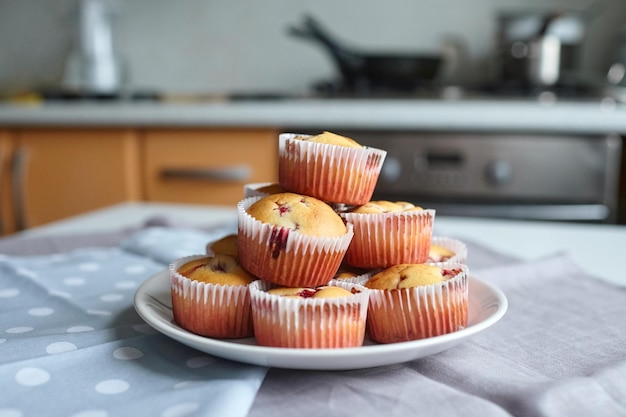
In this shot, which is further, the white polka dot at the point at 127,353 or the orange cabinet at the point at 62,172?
the orange cabinet at the point at 62,172

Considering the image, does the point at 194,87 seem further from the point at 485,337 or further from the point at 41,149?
the point at 485,337

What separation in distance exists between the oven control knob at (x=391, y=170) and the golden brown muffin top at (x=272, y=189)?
1156 mm

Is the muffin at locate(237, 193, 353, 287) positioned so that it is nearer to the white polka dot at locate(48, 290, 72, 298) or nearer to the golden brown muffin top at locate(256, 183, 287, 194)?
the golden brown muffin top at locate(256, 183, 287, 194)

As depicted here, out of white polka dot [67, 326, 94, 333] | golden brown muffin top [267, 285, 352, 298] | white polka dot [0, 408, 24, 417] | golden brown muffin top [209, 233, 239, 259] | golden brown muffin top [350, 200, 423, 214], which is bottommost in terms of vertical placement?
white polka dot [67, 326, 94, 333]

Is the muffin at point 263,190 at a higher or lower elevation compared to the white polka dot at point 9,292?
higher

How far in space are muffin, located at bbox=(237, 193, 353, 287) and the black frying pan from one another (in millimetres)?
1475

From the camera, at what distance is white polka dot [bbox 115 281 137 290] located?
0.76m

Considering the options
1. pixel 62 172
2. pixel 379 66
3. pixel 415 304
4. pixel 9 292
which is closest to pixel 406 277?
pixel 415 304

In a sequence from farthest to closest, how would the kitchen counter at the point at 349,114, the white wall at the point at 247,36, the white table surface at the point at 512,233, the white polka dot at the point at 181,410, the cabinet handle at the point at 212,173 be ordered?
the white wall at the point at 247,36
the cabinet handle at the point at 212,173
the kitchen counter at the point at 349,114
the white table surface at the point at 512,233
the white polka dot at the point at 181,410

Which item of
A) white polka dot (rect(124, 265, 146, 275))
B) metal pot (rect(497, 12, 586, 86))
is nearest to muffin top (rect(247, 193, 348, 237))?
white polka dot (rect(124, 265, 146, 275))

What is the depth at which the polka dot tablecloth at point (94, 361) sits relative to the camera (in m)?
0.44

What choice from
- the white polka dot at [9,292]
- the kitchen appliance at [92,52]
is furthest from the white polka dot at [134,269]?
the kitchen appliance at [92,52]

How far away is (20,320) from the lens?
2.08 feet

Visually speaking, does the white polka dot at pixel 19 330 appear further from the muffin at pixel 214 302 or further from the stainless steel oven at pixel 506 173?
the stainless steel oven at pixel 506 173
